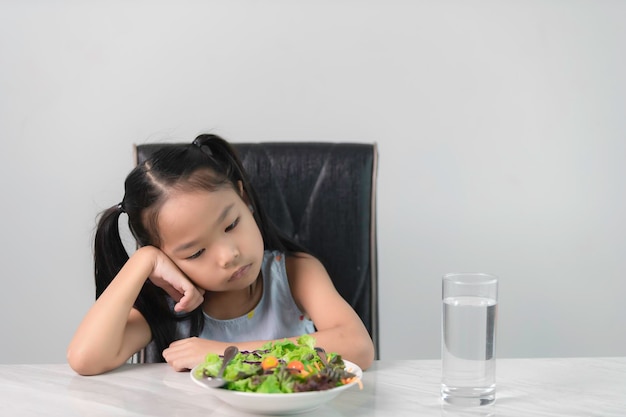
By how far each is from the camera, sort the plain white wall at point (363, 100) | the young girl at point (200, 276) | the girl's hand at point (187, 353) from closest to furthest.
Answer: the girl's hand at point (187, 353) < the young girl at point (200, 276) < the plain white wall at point (363, 100)

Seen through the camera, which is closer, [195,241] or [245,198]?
[195,241]

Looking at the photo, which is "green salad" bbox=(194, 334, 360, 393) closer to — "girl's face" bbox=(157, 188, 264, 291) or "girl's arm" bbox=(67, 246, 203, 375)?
"girl's arm" bbox=(67, 246, 203, 375)

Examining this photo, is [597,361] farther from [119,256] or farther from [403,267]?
[403,267]

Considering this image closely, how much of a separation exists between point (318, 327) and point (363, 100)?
3.44 ft

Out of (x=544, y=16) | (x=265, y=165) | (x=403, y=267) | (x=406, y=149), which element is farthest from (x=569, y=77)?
(x=265, y=165)

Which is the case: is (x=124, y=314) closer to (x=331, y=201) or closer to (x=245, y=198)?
(x=245, y=198)

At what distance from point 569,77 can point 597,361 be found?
1.37 m

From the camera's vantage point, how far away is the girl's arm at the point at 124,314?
132cm

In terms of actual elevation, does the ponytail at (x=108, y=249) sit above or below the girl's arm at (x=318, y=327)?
above

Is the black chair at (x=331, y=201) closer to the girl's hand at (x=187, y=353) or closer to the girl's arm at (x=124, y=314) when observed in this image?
the girl's arm at (x=124, y=314)

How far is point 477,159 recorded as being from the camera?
2.50m

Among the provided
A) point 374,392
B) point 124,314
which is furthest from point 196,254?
point 374,392

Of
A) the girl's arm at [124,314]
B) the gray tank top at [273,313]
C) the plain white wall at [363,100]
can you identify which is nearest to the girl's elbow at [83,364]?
the girl's arm at [124,314]

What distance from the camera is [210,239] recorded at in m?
1.53
